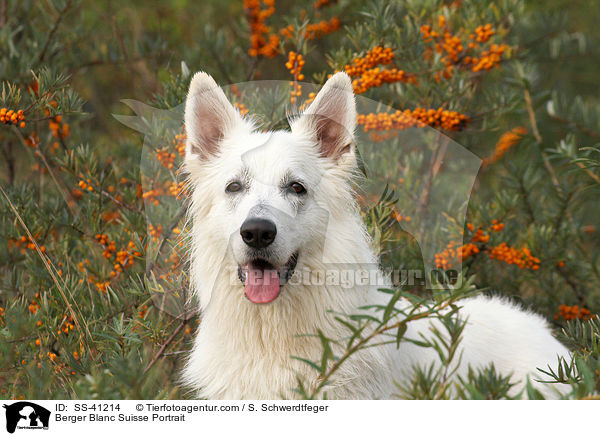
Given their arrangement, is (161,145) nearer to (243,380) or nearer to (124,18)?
(243,380)

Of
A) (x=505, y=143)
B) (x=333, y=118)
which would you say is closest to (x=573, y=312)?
(x=505, y=143)

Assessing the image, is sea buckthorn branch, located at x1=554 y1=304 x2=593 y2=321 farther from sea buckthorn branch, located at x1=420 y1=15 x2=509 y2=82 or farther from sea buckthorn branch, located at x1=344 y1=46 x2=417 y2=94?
sea buckthorn branch, located at x1=344 y1=46 x2=417 y2=94

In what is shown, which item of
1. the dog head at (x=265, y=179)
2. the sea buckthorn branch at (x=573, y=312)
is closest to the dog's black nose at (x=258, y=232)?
the dog head at (x=265, y=179)

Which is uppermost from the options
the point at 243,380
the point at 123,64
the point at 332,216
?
the point at 123,64

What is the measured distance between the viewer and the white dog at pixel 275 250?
10.6 ft

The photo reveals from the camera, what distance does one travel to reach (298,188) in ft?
11.1

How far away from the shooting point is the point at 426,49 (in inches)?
209

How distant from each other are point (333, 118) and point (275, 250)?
92cm

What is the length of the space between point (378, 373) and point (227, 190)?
1337mm

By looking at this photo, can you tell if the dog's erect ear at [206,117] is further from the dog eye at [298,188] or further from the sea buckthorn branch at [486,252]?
the sea buckthorn branch at [486,252]

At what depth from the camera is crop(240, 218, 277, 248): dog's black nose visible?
3.01 m

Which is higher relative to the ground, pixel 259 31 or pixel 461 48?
pixel 259 31
